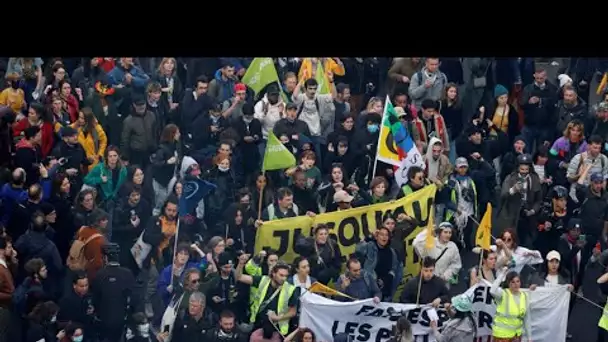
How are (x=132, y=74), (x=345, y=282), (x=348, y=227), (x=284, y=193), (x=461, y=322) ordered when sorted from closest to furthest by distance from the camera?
(x=461, y=322)
(x=345, y=282)
(x=348, y=227)
(x=284, y=193)
(x=132, y=74)

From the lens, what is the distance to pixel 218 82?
563 inches

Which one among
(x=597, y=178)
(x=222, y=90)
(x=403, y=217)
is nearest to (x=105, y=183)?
(x=222, y=90)

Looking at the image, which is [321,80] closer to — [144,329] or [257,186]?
[257,186]

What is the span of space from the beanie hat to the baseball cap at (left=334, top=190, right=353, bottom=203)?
1721 mm

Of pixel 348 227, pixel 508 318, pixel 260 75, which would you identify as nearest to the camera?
pixel 508 318

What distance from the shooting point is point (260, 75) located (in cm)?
1422

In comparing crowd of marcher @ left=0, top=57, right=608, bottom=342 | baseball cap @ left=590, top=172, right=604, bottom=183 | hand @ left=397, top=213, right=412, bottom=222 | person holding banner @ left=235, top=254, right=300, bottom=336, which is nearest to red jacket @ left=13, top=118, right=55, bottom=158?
crowd of marcher @ left=0, top=57, right=608, bottom=342

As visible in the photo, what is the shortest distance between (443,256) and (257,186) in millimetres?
1668
